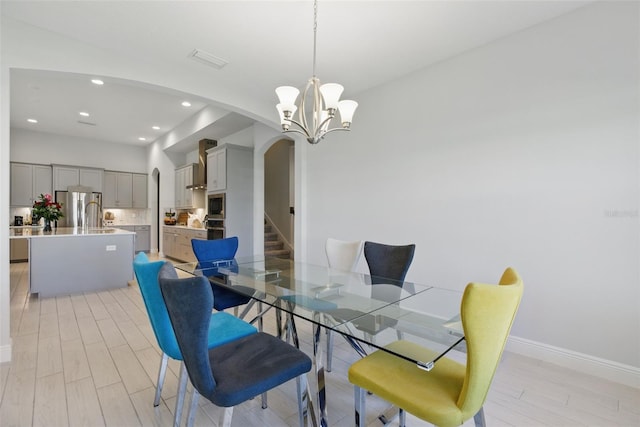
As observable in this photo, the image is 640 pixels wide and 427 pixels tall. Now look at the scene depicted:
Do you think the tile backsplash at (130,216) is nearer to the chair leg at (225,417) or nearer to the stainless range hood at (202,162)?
the stainless range hood at (202,162)

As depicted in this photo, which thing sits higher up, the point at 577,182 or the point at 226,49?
the point at 226,49

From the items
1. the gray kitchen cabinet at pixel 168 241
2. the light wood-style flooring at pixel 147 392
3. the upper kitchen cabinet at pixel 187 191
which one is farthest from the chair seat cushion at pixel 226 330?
the gray kitchen cabinet at pixel 168 241

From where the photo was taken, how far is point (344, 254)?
9.55 feet

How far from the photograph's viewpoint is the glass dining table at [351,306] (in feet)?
4.47

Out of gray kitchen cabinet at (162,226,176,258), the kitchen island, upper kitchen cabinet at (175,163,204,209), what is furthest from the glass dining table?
gray kitchen cabinet at (162,226,176,258)

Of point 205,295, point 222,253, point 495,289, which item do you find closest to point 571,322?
point 495,289

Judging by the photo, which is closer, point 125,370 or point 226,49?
point 125,370

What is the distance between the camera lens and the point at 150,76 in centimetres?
306

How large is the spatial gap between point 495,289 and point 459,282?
82.4 inches

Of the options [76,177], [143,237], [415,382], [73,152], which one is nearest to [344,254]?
[415,382]

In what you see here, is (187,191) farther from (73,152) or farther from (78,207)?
(73,152)

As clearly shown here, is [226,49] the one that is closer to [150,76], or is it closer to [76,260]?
[150,76]

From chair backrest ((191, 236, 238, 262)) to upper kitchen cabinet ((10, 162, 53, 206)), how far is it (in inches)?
259

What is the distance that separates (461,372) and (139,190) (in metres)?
9.03
